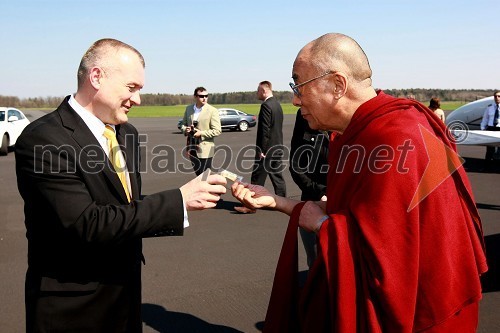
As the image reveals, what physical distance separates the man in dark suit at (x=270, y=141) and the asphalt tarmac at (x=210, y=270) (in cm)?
70

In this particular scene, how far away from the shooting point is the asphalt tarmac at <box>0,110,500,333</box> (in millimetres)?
4554

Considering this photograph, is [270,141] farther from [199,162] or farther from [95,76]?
[95,76]

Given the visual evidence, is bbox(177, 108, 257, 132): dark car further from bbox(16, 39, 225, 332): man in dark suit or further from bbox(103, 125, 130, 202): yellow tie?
bbox(16, 39, 225, 332): man in dark suit

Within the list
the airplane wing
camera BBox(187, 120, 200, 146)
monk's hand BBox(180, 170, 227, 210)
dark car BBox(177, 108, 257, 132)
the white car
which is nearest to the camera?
monk's hand BBox(180, 170, 227, 210)

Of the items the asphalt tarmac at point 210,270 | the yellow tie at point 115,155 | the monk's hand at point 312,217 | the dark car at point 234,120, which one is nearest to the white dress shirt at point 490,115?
the asphalt tarmac at point 210,270

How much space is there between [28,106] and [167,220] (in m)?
119

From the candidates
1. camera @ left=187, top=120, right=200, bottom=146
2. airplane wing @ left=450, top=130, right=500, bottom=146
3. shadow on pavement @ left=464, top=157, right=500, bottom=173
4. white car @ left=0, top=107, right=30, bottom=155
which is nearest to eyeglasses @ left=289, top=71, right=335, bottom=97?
camera @ left=187, top=120, right=200, bottom=146

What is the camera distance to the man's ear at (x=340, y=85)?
2420mm

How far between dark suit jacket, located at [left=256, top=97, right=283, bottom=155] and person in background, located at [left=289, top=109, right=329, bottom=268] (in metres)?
3.62

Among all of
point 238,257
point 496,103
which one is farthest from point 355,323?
point 496,103

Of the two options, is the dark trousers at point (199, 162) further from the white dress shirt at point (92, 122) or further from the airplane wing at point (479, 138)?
the white dress shirt at point (92, 122)

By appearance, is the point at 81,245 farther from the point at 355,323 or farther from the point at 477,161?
the point at 477,161

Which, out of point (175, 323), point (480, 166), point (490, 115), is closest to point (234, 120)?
point (480, 166)

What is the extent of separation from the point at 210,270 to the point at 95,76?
3.83 meters
